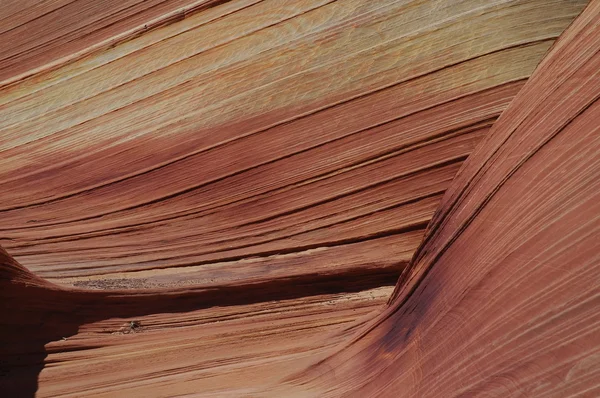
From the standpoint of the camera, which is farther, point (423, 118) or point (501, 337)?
point (423, 118)

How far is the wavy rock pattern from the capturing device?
140 cm

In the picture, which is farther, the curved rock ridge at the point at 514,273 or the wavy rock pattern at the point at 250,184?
the wavy rock pattern at the point at 250,184

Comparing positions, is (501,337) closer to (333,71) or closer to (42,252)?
(333,71)

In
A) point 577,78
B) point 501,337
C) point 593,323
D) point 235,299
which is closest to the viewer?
point 593,323

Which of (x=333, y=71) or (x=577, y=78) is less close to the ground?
(x=333, y=71)

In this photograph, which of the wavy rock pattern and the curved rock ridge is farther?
the wavy rock pattern

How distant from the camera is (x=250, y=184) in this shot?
1522mm

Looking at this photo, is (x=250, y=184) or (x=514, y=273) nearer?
(x=514, y=273)

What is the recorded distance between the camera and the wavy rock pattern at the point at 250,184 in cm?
140

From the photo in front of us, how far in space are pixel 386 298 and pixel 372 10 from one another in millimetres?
682

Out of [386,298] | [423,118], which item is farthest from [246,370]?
[423,118]

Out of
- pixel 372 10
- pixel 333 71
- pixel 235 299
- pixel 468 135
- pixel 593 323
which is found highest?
pixel 372 10

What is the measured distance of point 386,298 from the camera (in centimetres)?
148

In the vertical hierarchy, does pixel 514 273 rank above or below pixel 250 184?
below
